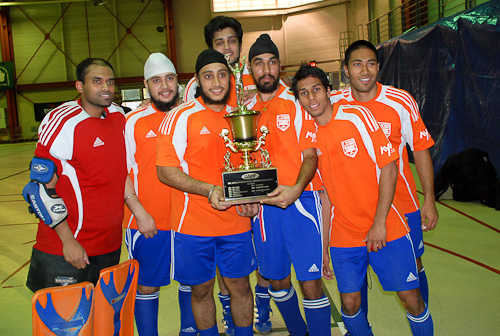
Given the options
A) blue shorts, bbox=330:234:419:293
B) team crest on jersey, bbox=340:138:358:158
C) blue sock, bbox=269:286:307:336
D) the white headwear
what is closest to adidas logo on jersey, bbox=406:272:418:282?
blue shorts, bbox=330:234:419:293

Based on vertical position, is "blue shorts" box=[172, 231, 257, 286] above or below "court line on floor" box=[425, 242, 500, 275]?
above

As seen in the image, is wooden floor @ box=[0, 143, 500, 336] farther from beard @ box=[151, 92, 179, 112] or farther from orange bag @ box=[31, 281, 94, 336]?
beard @ box=[151, 92, 179, 112]

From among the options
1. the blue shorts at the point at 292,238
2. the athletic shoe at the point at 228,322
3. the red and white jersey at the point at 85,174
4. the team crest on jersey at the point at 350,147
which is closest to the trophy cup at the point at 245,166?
the blue shorts at the point at 292,238

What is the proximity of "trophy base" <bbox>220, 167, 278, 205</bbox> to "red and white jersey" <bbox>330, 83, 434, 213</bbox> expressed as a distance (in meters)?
0.78

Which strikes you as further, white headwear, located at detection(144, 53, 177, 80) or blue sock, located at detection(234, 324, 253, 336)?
white headwear, located at detection(144, 53, 177, 80)

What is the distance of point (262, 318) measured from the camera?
3662 mm

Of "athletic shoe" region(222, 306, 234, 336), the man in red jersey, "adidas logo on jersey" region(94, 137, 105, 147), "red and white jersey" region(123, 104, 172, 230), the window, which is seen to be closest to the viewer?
the man in red jersey

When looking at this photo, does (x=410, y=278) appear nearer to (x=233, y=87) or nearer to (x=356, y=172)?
(x=356, y=172)

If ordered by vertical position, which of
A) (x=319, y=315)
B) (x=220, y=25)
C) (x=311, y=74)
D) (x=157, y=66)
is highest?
(x=220, y=25)

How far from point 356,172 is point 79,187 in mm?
1697

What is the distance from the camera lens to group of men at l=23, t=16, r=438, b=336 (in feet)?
8.79

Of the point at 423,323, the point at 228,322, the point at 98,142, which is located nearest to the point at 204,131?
the point at 98,142

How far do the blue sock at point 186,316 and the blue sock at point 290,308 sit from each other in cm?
64

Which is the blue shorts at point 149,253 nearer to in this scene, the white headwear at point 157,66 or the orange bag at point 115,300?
the orange bag at point 115,300
